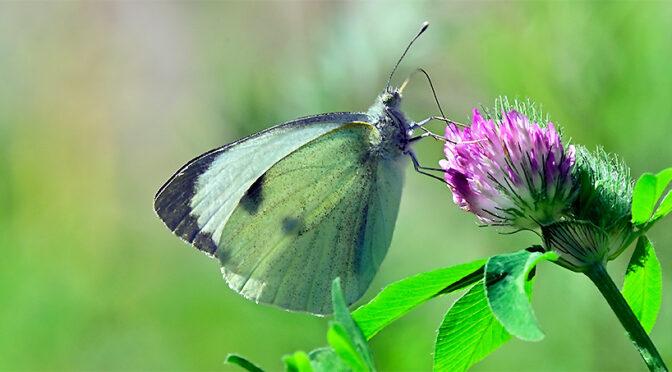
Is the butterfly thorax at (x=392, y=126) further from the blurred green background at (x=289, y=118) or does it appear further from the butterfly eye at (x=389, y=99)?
the blurred green background at (x=289, y=118)

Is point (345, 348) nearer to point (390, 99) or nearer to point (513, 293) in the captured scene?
point (513, 293)

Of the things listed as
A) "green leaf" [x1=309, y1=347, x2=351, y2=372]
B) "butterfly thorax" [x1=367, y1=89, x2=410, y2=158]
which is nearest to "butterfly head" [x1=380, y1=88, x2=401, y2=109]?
"butterfly thorax" [x1=367, y1=89, x2=410, y2=158]

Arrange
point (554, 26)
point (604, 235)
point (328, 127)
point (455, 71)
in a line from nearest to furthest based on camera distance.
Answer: point (604, 235)
point (328, 127)
point (554, 26)
point (455, 71)

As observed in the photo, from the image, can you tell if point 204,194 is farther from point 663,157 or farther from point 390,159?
point 663,157

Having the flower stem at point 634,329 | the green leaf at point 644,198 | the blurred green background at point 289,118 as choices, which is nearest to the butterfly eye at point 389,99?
the blurred green background at point 289,118

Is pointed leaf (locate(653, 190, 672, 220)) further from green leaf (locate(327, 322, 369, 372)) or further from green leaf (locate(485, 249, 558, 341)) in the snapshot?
green leaf (locate(327, 322, 369, 372))

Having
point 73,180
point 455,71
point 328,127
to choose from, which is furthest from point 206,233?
point 73,180
